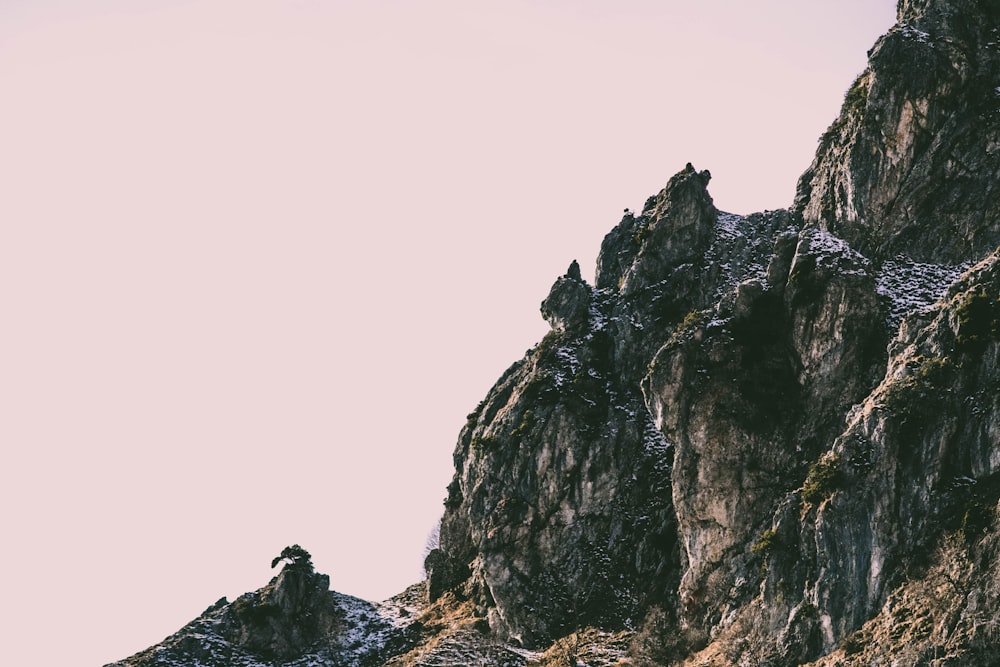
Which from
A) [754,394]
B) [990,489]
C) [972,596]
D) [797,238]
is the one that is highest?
[797,238]

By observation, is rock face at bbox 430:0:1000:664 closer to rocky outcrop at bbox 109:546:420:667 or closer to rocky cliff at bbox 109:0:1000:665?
rocky cliff at bbox 109:0:1000:665

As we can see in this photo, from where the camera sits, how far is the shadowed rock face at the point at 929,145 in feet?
200

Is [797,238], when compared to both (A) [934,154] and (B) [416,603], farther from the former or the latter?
(B) [416,603]

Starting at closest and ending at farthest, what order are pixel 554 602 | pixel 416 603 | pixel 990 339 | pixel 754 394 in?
pixel 990 339 < pixel 754 394 < pixel 554 602 < pixel 416 603

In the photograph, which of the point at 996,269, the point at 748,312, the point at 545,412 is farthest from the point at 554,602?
the point at 996,269

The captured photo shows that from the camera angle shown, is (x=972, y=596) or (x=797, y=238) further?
(x=797, y=238)

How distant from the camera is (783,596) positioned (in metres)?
50.9

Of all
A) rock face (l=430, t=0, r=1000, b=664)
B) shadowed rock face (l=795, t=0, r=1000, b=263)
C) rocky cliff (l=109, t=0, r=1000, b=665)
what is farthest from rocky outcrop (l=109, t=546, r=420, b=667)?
Answer: shadowed rock face (l=795, t=0, r=1000, b=263)

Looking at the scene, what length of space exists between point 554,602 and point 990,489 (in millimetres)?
32749

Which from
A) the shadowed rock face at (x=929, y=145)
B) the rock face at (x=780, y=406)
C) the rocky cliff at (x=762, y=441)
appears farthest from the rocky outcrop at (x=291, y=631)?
the shadowed rock face at (x=929, y=145)

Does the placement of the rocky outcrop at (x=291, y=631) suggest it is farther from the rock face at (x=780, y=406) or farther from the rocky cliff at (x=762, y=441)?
the rock face at (x=780, y=406)

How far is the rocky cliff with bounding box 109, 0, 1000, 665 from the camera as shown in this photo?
4725 cm

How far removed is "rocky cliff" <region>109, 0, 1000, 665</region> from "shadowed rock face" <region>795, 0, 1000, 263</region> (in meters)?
0.15

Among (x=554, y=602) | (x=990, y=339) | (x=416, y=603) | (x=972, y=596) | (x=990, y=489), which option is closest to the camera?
(x=972, y=596)
